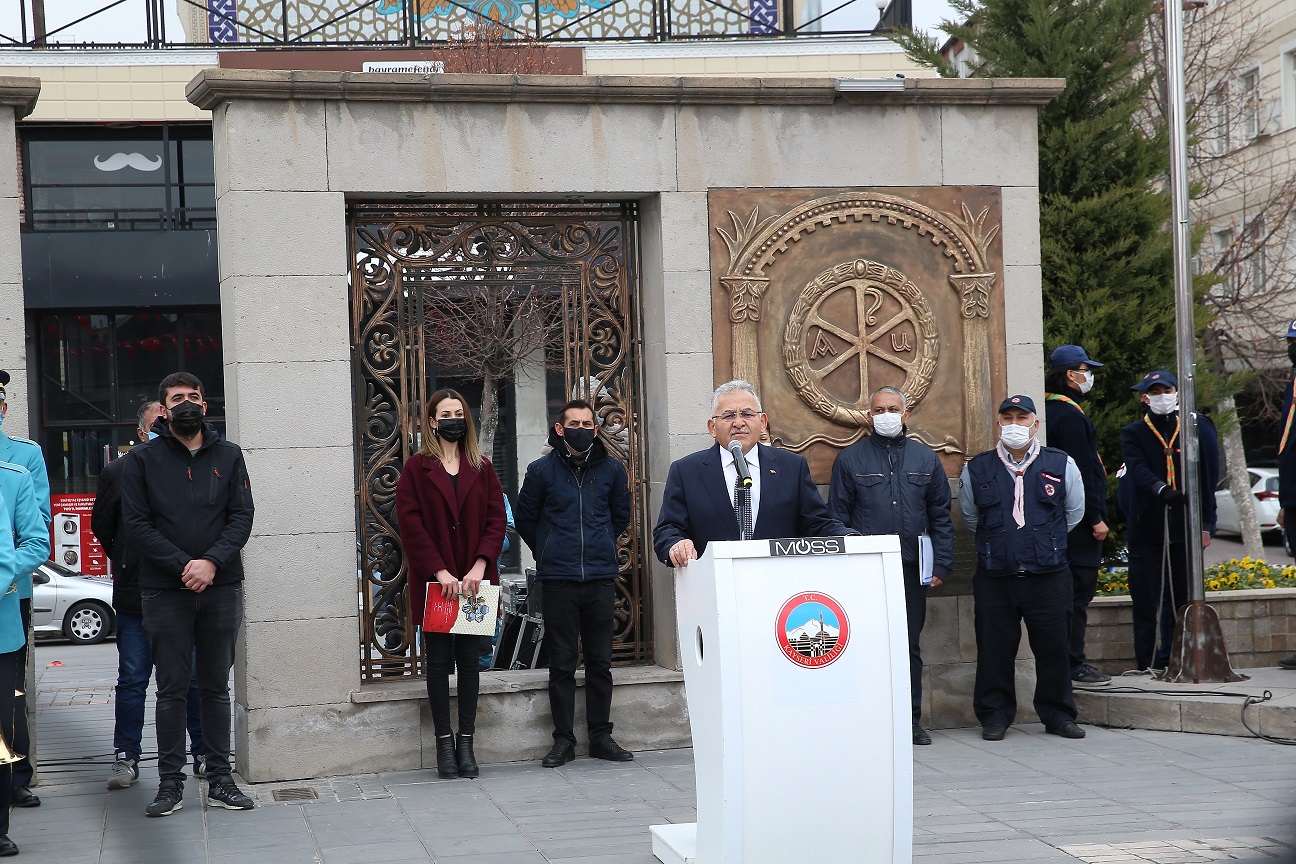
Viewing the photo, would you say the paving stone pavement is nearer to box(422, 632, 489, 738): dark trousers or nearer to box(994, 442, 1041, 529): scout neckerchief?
box(422, 632, 489, 738): dark trousers

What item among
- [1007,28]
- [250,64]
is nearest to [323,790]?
[1007,28]

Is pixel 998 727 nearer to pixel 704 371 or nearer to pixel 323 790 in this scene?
pixel 704 371

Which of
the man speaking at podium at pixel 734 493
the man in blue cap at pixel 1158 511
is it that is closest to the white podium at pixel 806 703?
the man speaking at podium at pixel 734 493

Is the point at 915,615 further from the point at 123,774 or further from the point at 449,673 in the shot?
the point at 123,774

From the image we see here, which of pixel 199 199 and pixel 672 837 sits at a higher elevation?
pixel 199 199

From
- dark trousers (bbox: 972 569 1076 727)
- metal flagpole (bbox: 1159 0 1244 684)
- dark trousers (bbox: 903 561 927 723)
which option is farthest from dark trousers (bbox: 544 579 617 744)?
metal flagpole (bbox: 1159 0 1244 684)

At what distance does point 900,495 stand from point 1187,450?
2.00 meters

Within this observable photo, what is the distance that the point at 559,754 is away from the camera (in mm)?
7891

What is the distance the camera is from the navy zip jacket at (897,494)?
817cm

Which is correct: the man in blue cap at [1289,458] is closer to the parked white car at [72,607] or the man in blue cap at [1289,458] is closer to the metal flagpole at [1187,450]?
the metal flagpole at [1187,450]

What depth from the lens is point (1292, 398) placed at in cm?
880

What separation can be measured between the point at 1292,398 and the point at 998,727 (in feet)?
9.08

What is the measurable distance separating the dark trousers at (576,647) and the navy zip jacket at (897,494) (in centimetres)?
145

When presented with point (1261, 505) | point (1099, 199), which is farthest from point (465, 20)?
point (1261, 505)
